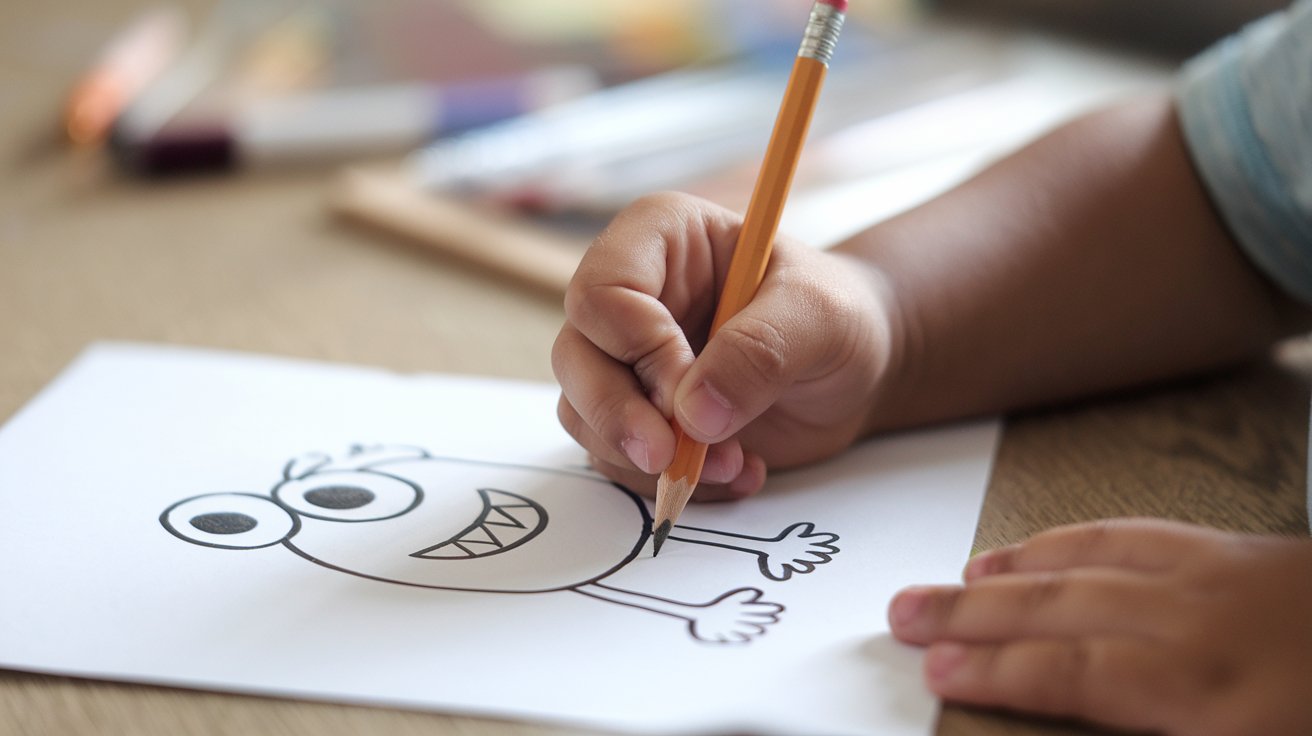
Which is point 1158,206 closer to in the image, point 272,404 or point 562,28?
point 272,404

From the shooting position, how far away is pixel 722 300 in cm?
39

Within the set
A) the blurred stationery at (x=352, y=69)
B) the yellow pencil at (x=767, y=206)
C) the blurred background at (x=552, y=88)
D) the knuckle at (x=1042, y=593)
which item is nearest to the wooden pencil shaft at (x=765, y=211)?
the yellow pencil at (x=767, y=206)

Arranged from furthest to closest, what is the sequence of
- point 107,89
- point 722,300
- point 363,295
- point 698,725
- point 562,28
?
point 562,28
point 107,89
point 363,295
point 722,300
point 698,725

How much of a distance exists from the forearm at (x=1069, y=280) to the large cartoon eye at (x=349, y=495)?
0.18 m

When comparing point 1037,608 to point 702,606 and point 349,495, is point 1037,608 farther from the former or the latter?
point 349,495

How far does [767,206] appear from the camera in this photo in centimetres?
39

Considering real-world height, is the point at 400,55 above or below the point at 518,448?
above

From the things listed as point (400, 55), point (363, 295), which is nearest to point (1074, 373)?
point (363, 295)

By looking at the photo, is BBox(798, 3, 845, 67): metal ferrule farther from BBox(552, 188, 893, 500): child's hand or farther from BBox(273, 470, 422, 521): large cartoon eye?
BBox(273, 470, 422, 521): large cartoon eye

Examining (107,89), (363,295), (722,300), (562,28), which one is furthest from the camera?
(562,28)

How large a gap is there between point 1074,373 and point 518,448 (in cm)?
21

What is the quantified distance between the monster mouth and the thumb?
0.06 meters

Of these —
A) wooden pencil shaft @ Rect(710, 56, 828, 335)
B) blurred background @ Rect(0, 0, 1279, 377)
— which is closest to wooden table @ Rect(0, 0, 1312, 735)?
blurred background @ Rect(0, 0, 1279, 377)

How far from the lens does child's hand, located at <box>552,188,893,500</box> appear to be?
37 cm
